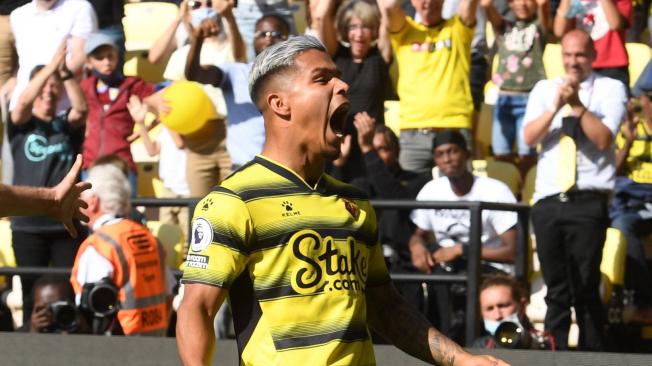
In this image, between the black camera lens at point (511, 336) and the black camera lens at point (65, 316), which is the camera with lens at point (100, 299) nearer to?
the black camera lens at point (65, 316)

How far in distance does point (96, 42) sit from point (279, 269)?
21.5 feet

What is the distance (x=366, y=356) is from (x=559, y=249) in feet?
Answer: 14.7

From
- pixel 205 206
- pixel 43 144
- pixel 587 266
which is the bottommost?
pixel 587 266

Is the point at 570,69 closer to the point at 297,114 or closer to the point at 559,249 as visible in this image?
the point at 559,249

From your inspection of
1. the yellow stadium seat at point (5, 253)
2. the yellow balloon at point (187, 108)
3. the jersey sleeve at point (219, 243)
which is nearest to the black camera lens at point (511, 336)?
the jersey sleeve at point (219, 243)

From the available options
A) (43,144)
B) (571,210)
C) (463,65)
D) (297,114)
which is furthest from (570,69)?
(297,114)

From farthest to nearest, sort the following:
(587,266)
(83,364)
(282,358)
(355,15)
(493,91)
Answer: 1. (493,91)
2. (355,15)
3. (587,266)
4. (83,364)
5. (282,358)

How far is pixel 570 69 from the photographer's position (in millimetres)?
8023

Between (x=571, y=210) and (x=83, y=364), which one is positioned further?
(x=571, y=210)

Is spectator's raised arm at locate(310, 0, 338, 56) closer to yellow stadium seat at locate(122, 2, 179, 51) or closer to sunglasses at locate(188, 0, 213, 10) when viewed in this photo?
sunglasses at locate(188, 0, 213, 10)

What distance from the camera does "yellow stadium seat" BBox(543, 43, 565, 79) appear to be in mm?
9727

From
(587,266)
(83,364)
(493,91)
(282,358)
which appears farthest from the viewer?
(493,91)

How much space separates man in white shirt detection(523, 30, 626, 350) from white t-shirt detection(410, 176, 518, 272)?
0.41m

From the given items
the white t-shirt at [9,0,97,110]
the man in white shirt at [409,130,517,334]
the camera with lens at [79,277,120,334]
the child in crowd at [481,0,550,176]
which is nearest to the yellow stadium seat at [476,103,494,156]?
the child in crowd at [481,0,550,176]
